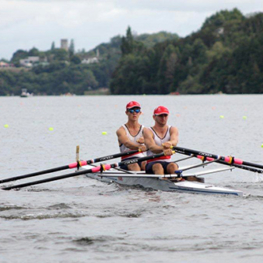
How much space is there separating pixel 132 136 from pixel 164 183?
79.5 inches

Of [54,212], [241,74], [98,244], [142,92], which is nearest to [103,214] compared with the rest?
[54,212]

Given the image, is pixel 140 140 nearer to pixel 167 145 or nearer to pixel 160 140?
pixel 160 140

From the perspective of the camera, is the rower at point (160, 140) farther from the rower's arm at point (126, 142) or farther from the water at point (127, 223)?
the rower's arm at point (126, 142)

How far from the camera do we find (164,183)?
14.8m

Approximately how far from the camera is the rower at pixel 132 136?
53.0ft

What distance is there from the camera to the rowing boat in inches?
557

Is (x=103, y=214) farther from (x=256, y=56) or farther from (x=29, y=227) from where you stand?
(x=256, y=56)

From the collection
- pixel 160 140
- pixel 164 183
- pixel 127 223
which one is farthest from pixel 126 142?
pixel 127 223

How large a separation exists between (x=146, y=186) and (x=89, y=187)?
1888mm

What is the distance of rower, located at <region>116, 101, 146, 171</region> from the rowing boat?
0.30 m

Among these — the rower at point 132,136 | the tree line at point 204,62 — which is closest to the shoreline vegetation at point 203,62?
the tree line at point 204,62

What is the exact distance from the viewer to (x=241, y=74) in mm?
121938

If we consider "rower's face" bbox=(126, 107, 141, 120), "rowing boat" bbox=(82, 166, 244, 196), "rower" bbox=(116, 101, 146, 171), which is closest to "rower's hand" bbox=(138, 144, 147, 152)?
"rower" bbox=(116, 101, 146, 171)

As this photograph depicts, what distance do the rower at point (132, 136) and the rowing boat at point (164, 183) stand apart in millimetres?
302
